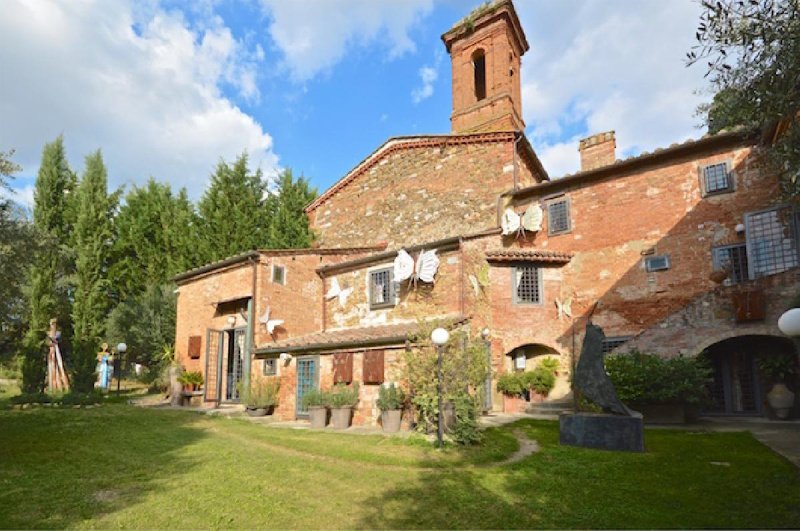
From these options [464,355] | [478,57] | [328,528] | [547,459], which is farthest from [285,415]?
[478,57]

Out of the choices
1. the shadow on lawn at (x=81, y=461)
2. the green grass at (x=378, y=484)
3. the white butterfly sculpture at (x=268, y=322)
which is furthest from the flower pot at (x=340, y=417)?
the white butterfly sculpture at (x=268, y=322)

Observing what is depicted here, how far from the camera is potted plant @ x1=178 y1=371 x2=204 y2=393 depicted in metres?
16.9

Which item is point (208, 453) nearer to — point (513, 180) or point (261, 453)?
point (261, 453)

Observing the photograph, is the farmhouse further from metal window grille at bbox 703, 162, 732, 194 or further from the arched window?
the arched window

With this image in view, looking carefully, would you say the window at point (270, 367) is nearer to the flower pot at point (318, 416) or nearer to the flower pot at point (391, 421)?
the flower pot at point (318, 416)

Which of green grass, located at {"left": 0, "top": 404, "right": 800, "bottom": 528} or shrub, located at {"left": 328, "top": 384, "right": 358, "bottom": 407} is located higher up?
shrub, located at {"left": 328, "top": 384, "right": 358, "bottom": 407}

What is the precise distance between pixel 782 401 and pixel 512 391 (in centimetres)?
704

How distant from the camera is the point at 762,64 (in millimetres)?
6359

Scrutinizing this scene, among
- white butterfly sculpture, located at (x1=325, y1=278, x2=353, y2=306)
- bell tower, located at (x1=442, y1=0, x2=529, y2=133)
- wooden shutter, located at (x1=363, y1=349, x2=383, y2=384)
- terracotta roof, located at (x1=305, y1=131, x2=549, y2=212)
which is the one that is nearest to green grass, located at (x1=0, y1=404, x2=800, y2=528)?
wooden shutter, located at (x1=363, y1=349, x2=383, y2=384)

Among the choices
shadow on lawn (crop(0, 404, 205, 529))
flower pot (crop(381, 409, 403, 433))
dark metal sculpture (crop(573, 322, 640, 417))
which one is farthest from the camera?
flower pot (crop(381, 409, 403, 433))

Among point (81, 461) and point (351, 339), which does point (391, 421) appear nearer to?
point (351, 339)

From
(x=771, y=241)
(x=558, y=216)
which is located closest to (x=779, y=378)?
(x=771, y=241)

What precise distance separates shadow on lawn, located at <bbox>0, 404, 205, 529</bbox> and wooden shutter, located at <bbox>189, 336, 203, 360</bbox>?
443cm

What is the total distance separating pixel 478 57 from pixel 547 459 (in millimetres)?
20937
